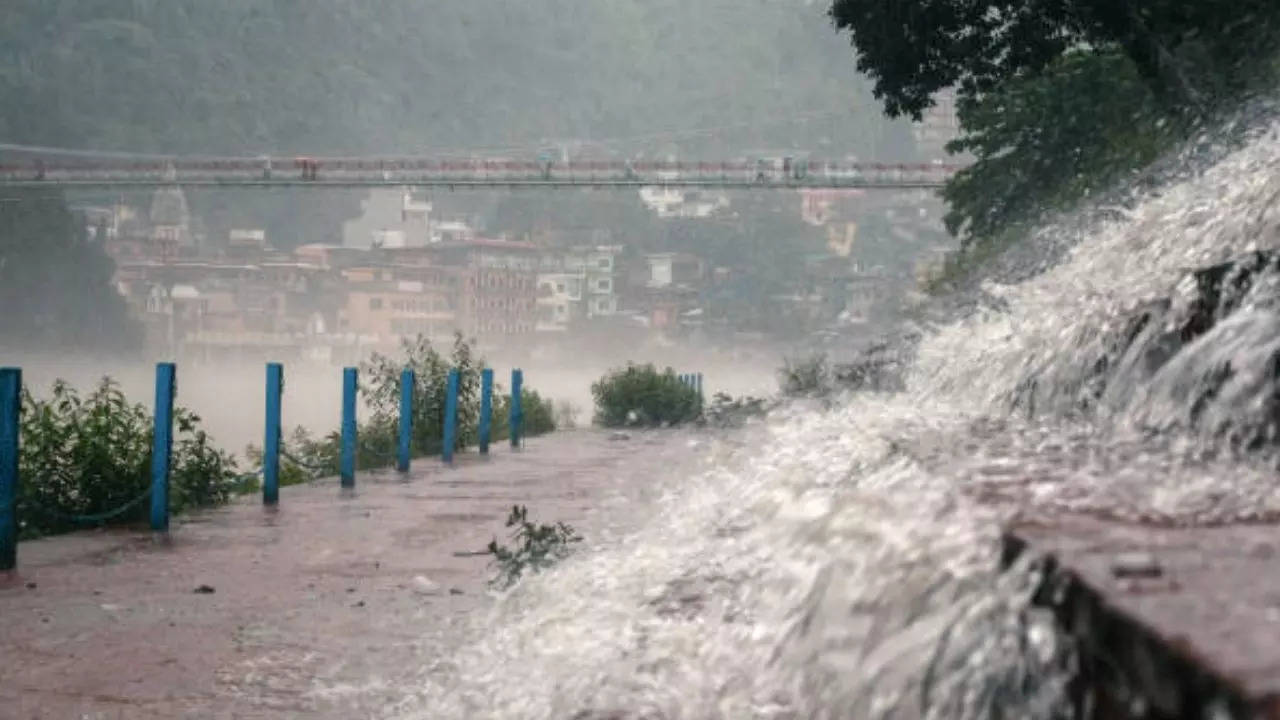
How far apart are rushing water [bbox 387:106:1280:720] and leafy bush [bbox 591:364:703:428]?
29.1 m

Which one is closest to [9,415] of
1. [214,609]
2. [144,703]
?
[214,609]

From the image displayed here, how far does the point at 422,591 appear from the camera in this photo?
802cm

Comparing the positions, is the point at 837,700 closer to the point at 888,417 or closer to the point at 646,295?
the point at 888,417

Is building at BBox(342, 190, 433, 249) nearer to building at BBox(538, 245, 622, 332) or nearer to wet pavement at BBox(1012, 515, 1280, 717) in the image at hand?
building at BBox(538, 245, 622, 332)

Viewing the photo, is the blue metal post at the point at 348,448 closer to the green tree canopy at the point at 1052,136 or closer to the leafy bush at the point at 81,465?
the leafy bush at the point at 81,465

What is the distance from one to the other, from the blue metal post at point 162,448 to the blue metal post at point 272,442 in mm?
2237

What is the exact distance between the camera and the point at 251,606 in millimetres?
7578

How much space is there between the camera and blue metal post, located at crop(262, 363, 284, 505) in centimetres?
1341

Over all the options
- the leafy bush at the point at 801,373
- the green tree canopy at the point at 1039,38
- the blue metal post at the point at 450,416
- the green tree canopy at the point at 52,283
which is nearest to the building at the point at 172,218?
the green tree canopy at the point at 52,283

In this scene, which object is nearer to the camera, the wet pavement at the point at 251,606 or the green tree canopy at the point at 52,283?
the wet pavement at the point at 251,606

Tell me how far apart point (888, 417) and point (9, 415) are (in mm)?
4935

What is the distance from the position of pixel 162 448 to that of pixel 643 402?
Answer: 2654 centimetres

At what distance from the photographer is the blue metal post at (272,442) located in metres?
13.4

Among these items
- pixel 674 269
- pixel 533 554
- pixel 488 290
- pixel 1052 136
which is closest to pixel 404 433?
pixel 533 554
